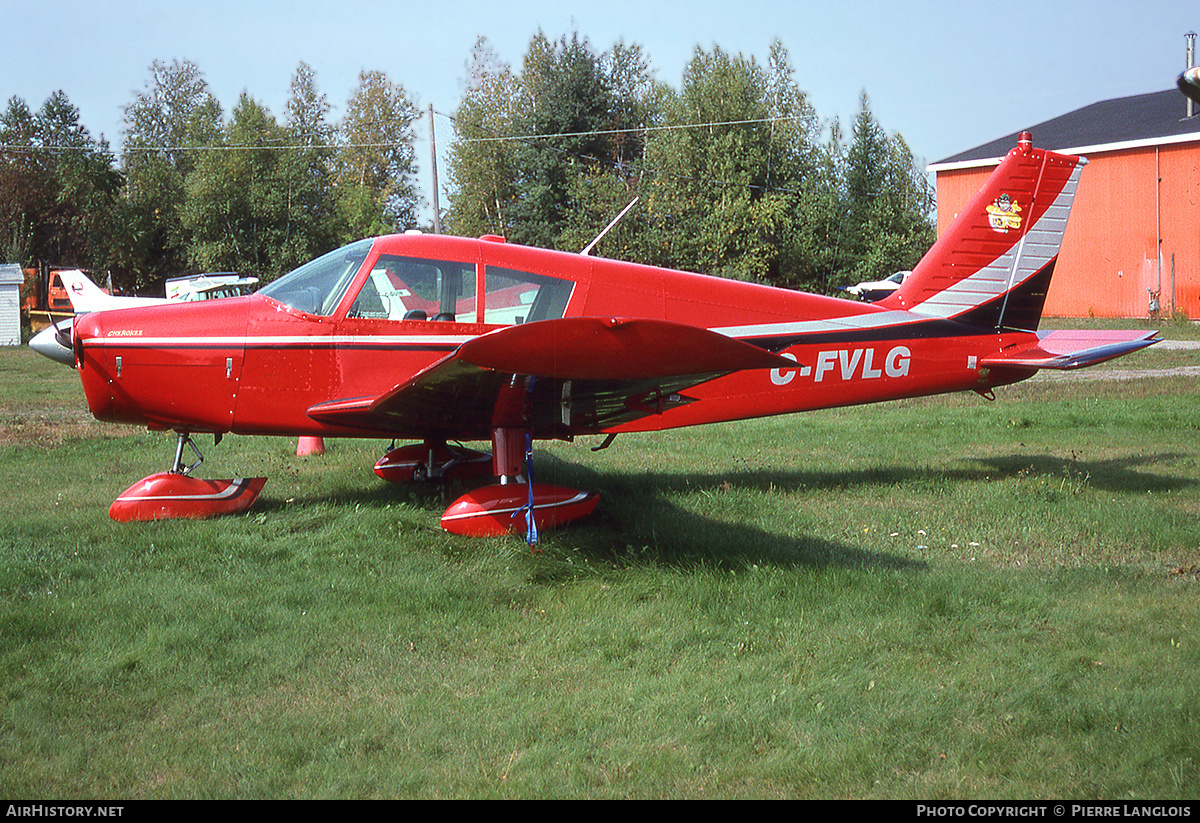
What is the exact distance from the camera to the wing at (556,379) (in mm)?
4102

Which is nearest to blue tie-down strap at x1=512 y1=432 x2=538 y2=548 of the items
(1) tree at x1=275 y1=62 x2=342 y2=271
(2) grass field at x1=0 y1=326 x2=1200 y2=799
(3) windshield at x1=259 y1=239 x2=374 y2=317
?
(2) grass field at x1=0 y1=326 x2=1200 y2=799

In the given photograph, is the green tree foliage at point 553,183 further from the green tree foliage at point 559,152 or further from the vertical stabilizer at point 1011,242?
the vertical stabilizer at point 1011,242

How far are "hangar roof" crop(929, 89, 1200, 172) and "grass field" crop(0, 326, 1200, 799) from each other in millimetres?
26289

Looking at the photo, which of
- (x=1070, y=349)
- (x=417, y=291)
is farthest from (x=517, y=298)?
(x=1070, y=349)

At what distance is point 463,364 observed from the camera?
4812mm

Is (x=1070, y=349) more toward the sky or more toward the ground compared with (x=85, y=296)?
more toward the ground

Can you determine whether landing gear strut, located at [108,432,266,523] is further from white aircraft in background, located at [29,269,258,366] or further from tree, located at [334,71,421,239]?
tree, located at [334,71,421,239]

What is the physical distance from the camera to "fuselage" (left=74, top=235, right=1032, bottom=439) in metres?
6.10

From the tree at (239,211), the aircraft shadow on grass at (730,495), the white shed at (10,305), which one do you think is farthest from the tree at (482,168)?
the aircraft shadow on grass at (730,495)

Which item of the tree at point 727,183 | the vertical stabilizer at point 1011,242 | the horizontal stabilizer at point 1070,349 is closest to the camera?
the horizontal stabilizer at point 1070,349

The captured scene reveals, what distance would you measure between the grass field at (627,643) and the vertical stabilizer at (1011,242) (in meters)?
1.56

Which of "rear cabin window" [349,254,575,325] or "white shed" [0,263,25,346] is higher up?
"white shed" [0,263,25,346]

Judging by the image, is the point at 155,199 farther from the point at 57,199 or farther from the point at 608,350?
the point at 608,350

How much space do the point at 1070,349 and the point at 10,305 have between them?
115 feet
